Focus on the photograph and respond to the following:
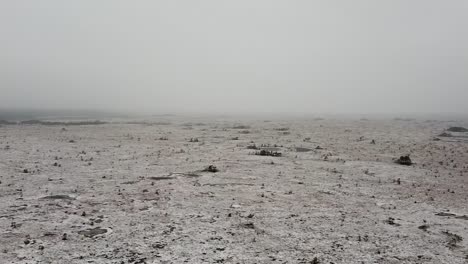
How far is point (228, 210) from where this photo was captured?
12.7 m

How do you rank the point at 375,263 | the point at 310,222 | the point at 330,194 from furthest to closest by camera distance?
the point at 330,194, the point at 310,222, the point at 375,263

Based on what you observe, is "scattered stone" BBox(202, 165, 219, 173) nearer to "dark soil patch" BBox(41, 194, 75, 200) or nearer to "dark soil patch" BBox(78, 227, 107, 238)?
"dark soil patch" BBox(41, 194, 75, 200)

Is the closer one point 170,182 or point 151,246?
point 151,246

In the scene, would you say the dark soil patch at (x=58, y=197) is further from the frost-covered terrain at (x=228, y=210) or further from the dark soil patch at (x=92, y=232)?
the dark soil patch at (x=92, y=232)

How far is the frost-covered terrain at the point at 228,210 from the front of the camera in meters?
9.33

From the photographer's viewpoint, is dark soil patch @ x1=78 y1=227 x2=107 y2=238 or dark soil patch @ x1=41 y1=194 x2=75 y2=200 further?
dark soil patch @ x1=41 y1=194 x2=75 y2=200

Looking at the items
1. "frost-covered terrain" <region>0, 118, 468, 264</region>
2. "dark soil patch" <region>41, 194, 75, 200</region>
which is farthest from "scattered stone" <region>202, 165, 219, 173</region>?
"dark soil patch" <region>41, 194, 75, 200</region>

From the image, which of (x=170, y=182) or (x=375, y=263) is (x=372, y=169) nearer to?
(x=170, y=182)

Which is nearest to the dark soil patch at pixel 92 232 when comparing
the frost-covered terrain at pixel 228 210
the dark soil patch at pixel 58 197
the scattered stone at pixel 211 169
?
the frost-covered terrain at pixel 228 210

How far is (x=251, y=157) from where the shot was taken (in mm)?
24469

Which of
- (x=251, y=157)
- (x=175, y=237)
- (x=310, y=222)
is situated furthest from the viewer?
(x=251, y=157)

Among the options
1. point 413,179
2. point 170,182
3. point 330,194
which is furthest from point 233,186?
point 413,179

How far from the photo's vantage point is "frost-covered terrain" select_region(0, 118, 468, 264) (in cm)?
933

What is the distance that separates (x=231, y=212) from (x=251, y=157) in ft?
39.6
